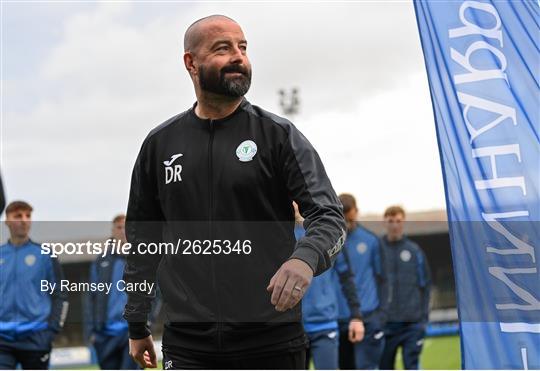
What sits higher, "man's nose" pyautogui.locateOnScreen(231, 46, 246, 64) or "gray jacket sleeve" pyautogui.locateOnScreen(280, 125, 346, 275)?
"man's nose" pyautogui.locateOnScreen(231, 46, 246, 64)

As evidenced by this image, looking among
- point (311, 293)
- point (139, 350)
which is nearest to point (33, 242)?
point (311, 293)

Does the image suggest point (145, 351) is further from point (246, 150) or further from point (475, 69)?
point (475, 69)

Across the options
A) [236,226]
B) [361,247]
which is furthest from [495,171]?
[361,247]

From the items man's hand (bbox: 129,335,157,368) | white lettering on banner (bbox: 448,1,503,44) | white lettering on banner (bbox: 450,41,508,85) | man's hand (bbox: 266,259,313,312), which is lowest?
man's hand (bbox: 129,335,157,368)

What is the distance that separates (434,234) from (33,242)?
657 inches

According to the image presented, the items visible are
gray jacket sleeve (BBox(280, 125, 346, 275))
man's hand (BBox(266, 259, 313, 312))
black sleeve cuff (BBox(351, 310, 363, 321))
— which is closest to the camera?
man's hand (BBox(266, 259, 313, 312))

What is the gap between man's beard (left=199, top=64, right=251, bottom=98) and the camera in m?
4.36

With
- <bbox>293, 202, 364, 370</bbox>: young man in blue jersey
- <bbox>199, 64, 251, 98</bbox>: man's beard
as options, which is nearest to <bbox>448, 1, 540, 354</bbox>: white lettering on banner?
<bbox>199, 64, 251, 98</bbox>: man's beard

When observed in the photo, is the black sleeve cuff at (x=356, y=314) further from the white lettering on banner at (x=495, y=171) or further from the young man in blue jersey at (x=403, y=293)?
the white lettering on banner at (x=495, y=171)

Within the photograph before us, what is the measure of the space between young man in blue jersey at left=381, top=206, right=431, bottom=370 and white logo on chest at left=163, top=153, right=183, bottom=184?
709 centimetres

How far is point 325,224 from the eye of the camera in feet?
13.5

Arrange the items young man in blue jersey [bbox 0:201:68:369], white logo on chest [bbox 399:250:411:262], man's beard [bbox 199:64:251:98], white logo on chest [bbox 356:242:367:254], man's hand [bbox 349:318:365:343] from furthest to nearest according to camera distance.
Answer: white logo on chest [bbox 399:250:411:262]
white logo on chest [bbox 356:242:367:254]
man's hand [bbox 349:318:365:343]
young man in blue jersey [bbox 0:201:68:369]
man's beard [bbox 199:64:251:98]

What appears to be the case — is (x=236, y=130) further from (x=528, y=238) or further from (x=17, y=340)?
(x=17, y=340)

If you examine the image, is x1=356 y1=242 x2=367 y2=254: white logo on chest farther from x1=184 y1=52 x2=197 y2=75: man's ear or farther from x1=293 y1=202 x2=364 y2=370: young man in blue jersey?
x1=184 y1=52 x2=197 y2=75: man's ear
